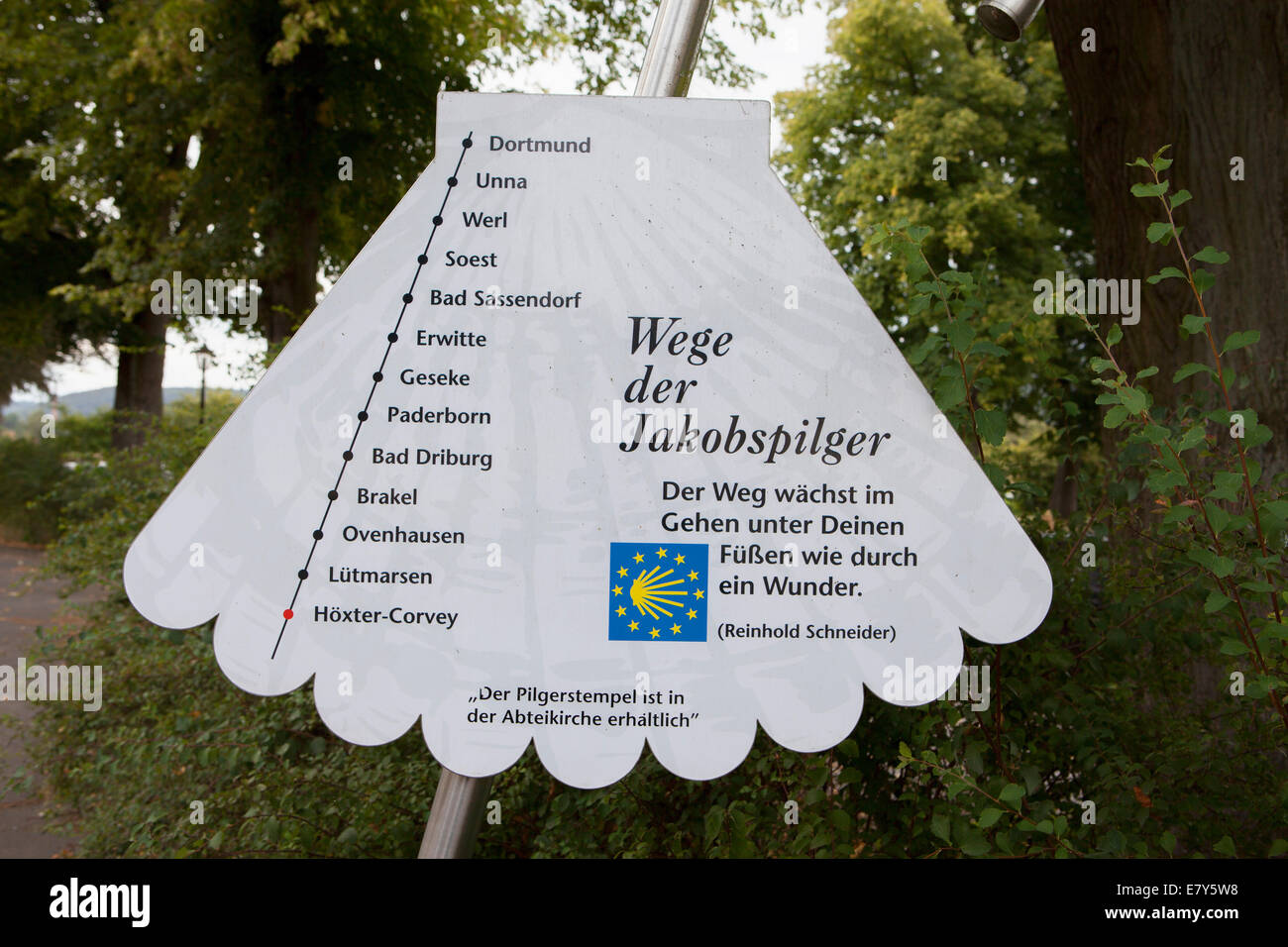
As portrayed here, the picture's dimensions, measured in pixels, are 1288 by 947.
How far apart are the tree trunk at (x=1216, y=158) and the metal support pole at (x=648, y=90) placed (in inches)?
101

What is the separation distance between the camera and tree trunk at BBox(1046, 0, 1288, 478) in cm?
466

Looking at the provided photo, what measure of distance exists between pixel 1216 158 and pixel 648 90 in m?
2.98

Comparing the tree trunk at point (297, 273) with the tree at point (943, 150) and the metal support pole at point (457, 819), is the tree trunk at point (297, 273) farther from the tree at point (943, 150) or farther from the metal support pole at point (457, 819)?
the metal support pole at point (457, 819)

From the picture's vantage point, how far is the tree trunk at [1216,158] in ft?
15.3

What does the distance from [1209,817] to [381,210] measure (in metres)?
11.2

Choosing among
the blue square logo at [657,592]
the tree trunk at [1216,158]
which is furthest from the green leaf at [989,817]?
the tree trunk at [1216,158]

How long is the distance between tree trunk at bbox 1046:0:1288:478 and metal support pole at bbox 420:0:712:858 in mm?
2572

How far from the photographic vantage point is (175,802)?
4.50 m

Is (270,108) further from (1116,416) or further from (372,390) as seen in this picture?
(1116,416)

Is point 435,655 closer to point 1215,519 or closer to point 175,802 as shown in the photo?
point 1215,519

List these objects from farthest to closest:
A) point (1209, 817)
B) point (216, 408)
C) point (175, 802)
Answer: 1. point (216, 408)
2. point (175, 802)
3. point (1209, 817)

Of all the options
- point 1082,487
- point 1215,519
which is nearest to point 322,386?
point 1215,519

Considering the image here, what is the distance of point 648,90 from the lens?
3.21 m

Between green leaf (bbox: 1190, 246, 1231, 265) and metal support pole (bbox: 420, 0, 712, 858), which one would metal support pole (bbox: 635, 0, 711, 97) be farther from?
green leaf (bbox: 1190, 246, 1231, 265)
